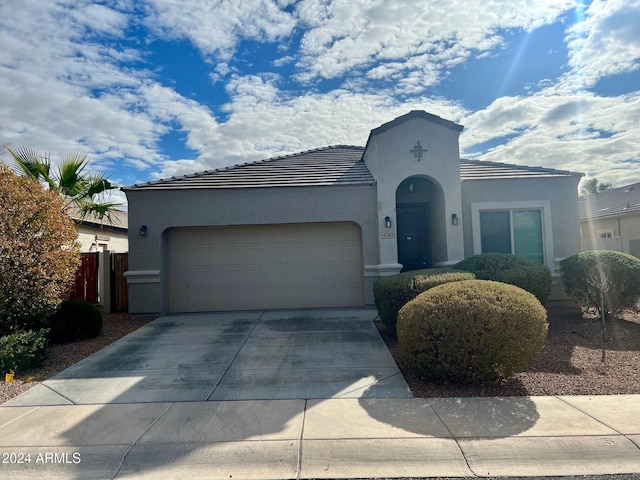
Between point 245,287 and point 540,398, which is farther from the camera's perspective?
point 245,287

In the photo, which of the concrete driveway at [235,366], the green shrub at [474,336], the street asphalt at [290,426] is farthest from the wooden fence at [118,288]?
the green shrub at [474,336]

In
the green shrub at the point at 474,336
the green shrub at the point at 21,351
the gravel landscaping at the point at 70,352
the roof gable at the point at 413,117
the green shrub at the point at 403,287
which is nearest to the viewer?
the green shrub at the point at 474,336

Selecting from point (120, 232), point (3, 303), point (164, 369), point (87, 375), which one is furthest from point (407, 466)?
point (120, 232)

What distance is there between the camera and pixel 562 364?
6.11 m

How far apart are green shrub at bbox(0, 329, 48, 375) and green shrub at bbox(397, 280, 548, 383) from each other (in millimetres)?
5946

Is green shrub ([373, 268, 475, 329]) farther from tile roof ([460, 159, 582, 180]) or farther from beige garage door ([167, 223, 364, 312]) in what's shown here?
tile roof ([460, 159, 582, 180])

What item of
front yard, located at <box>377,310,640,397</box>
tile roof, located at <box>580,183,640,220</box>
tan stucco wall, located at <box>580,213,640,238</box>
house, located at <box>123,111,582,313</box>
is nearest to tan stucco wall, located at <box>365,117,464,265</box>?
house, located at <box>123,111,582,313</box>

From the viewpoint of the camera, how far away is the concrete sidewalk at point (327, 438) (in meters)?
3.58

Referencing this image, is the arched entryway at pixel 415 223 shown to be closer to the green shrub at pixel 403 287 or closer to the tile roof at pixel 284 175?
the tile roof at pixel 284 175

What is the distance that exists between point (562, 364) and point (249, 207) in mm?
7722

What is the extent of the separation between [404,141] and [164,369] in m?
7.80

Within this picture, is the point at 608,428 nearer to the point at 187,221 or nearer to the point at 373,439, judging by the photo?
the point at 373,439

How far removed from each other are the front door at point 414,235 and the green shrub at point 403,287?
3862 mm

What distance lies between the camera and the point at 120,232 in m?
19.7
